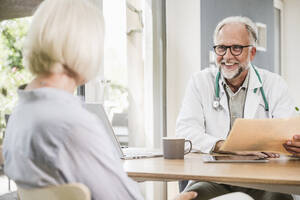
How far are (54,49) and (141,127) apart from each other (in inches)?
98.8

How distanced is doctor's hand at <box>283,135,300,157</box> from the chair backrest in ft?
3.46

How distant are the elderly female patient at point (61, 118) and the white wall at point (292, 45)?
5.21 m

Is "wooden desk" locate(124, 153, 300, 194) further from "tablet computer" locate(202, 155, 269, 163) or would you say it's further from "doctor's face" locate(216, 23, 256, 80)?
"doctor's face" locate(216, 23, 256, 80)

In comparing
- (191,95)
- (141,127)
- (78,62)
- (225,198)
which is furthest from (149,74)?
(78,62)

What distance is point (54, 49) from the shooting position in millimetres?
888

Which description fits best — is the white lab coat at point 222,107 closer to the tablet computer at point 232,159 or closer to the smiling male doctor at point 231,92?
the smiling male doctor at point 231,92

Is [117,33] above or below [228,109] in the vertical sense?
above

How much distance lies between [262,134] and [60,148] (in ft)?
3.19

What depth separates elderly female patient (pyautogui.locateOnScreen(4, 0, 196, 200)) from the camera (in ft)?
2.70

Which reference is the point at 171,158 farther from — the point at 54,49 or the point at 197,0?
the point at 197,0

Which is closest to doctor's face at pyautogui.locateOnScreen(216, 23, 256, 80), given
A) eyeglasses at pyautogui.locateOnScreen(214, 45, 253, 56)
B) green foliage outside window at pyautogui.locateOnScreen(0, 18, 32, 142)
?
eyeglasses at pyautogui.locateOnScreen(214, 45, 253, 56)

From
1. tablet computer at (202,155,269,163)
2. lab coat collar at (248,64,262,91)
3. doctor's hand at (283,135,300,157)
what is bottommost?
tablet computer at (202,155,269,163)

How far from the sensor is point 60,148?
817 mm

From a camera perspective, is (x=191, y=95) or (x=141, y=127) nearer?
(x=191, y=95)
